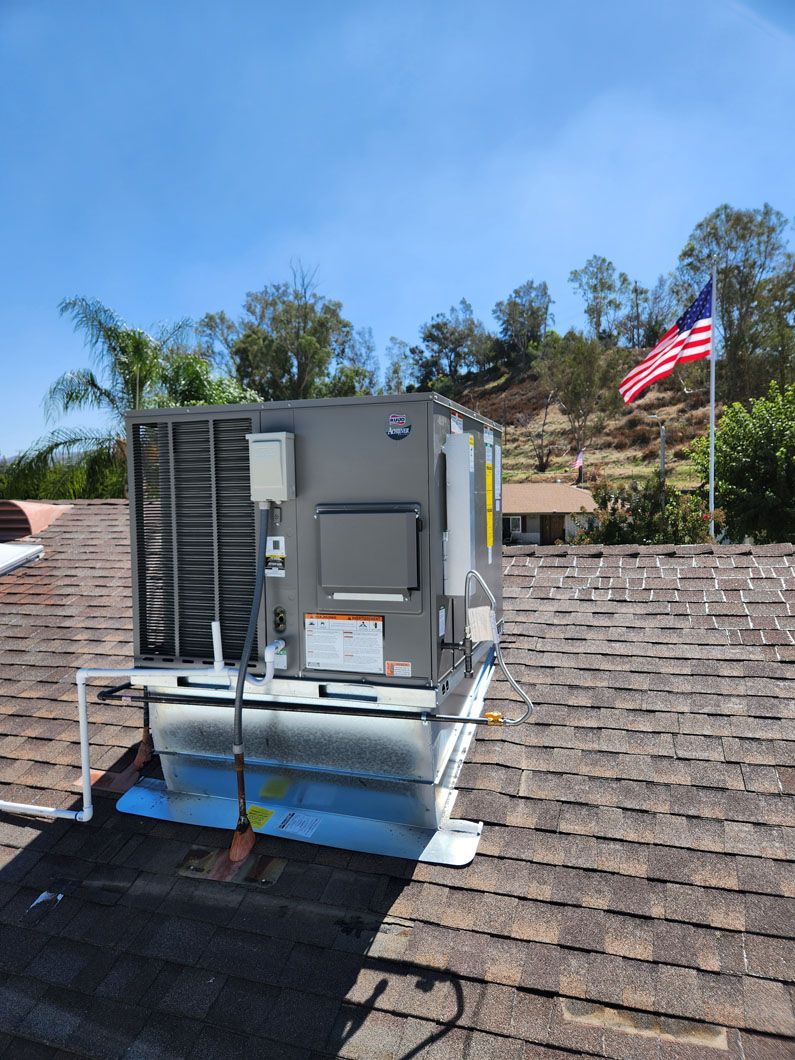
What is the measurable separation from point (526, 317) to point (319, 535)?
5648cm

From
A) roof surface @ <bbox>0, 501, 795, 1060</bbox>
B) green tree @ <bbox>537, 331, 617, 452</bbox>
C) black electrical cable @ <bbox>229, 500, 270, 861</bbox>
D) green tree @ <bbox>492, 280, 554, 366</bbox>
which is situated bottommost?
roof surface @ <bbox>0, 501, 795, 1060</bbox>

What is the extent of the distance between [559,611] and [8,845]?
3078mm

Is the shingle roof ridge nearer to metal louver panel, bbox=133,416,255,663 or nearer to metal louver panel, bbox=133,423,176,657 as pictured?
metal louver panel, bbox=133,416,255,663

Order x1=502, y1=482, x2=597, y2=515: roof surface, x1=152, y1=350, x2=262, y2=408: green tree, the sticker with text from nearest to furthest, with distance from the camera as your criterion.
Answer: the sticker with text < x1=152, y1=350, x2=262, y2=408: green tree < x1=502, y1=482, x2=597, y2=515: roof surface

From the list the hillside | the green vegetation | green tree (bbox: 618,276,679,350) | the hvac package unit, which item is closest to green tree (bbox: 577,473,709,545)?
the green vegetation

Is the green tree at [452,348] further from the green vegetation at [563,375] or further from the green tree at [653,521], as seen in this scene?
the green tree at [653,521]

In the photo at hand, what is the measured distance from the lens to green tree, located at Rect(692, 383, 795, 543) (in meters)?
19.0

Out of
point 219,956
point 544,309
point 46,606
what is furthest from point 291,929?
point 544,309

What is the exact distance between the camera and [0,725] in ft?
13.0

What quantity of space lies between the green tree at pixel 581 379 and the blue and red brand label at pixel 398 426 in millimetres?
37180

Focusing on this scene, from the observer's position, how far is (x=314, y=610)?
2703 mm

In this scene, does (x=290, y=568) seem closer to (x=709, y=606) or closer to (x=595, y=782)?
(x=595, y=782)

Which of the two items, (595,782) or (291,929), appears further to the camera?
(595,782)

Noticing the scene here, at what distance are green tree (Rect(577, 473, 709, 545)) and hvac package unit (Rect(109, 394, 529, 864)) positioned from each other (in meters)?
14.3
